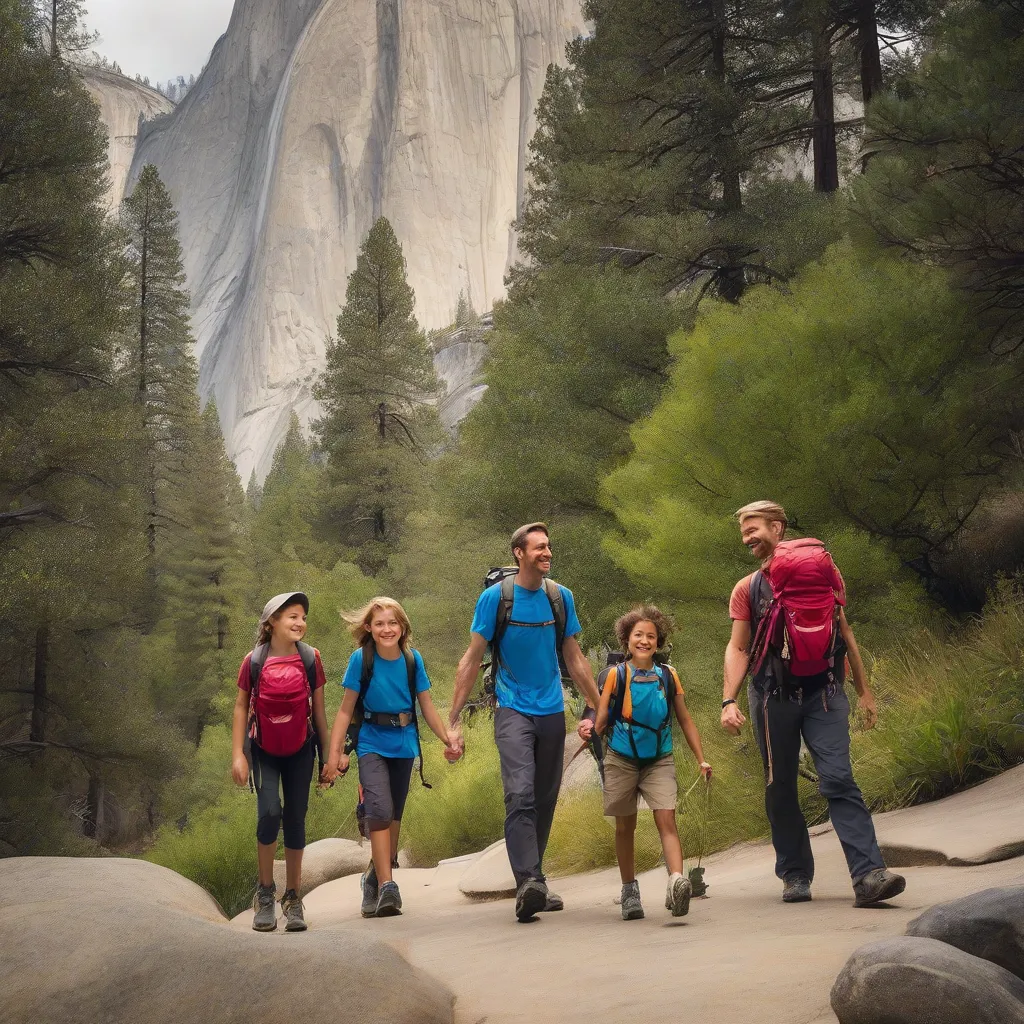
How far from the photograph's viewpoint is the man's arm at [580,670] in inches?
234

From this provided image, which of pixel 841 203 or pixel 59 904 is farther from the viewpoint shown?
pixel 841 203

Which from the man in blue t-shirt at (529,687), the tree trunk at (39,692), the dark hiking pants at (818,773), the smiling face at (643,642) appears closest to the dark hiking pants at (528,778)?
the man in blue t-shirt at (529,687)

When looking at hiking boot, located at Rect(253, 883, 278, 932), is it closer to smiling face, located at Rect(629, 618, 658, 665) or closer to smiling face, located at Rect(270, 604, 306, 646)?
smiling face, located at Rect(270, 604, 306, 646)

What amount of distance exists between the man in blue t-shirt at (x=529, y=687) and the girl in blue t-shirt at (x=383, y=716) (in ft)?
1.83

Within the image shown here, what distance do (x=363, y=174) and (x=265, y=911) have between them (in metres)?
100

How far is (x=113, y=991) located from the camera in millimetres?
3875

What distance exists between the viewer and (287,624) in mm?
6250

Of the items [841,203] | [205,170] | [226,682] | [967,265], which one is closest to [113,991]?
[967,265]

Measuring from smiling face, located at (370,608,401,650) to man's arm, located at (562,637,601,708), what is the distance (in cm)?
105

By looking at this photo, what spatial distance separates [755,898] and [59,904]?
10.6 ft

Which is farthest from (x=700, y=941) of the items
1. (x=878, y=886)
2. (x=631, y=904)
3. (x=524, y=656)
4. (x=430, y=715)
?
Answer: (x=430, y=715)

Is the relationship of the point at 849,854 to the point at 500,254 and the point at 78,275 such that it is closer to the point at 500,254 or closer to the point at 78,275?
the point at 78,275

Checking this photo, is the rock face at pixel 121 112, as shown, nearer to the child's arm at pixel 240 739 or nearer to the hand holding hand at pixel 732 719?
the child's arm at pixel 240 739

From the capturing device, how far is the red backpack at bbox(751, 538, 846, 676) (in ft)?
16.6
